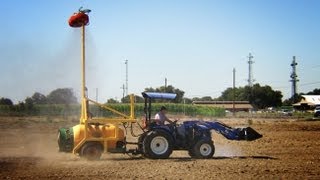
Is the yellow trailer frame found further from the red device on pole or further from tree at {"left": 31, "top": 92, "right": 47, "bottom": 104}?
tree at {"left": 31, "top": 92, "right": 47, "bottom": 104}

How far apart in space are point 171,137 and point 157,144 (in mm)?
553

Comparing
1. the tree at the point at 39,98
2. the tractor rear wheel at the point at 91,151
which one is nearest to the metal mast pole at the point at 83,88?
the tractor rear wheel at the point at 91,151

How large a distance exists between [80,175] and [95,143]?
403 cm

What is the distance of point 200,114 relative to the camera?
80.4 meters

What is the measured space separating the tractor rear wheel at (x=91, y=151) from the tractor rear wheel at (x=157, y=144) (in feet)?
5.29

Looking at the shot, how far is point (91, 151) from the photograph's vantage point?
17328 mm

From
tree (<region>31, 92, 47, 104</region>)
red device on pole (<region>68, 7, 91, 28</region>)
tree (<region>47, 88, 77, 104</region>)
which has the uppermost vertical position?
red device on pole (<region>68, 7, 91, 28</region>)

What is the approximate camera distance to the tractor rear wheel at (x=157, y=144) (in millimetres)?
17844

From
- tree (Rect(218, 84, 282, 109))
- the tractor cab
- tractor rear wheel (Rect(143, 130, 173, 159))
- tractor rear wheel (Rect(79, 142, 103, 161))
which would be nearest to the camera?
tractor rear wheel (Rect(79, 142, 103, 161))

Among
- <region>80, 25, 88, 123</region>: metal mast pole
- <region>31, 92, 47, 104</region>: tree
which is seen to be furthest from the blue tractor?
<region>31, 92, 47, 104</region>: tree

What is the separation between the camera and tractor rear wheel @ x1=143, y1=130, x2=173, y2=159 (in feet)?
58.5

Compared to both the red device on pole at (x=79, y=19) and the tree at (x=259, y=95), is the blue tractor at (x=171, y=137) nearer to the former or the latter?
the red device on pole at (x=79, y=19)

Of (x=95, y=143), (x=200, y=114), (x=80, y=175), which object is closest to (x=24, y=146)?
(x=95, y=143)

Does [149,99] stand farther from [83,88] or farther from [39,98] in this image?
[39,98]
